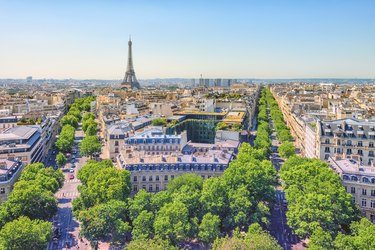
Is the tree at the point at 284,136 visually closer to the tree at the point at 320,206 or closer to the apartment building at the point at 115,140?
the apartment building at the point at 115,140

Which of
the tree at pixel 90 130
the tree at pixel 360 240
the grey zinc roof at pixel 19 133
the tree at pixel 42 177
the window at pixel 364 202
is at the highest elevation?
the grey zinc roof at pixel 19 133

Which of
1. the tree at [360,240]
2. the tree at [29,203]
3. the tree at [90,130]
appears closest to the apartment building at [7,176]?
the tree at [29,203]

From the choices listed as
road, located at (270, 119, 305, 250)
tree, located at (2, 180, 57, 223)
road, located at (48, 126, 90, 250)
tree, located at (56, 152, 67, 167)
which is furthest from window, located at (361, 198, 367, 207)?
tree, located at (56, 152, 67, 167)

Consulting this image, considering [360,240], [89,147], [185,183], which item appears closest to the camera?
[360,240]

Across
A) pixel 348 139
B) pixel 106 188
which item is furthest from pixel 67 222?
pixel 348 139

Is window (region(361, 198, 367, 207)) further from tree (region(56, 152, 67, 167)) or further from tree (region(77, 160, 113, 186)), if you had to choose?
tree (region(56, 152, 67, 167))

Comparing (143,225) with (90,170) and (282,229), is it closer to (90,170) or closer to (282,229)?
(90,170)
